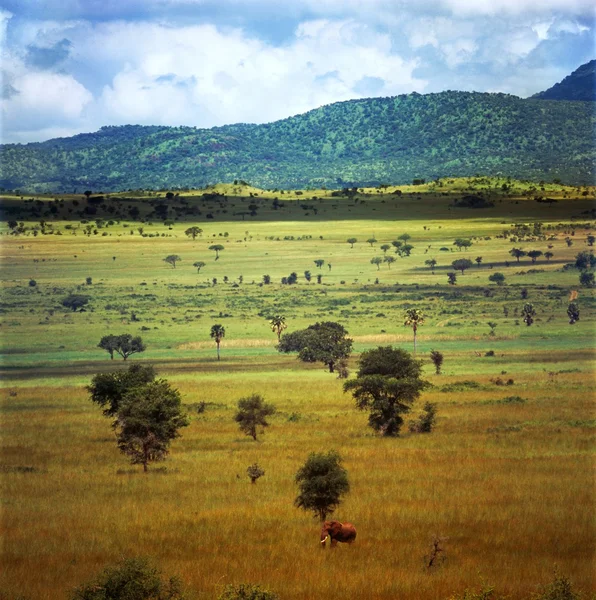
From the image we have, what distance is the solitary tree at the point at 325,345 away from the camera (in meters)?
120

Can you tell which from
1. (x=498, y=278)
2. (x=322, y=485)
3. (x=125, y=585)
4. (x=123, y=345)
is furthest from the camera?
(x=498, y=278)

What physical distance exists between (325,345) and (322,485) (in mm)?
76386

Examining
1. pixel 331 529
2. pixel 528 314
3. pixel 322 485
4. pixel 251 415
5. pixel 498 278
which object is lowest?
pixel 528 314

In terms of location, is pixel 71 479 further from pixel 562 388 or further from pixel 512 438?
pixel 562 388

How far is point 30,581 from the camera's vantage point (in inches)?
1420

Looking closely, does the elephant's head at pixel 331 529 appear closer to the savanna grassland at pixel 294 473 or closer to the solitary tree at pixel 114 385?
the savanna grassland at pixel 294 473

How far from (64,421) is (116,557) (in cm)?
4162

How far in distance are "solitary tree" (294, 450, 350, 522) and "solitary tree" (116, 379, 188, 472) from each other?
16.3 m

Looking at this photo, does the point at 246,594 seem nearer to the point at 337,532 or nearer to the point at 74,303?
the point at 337,532

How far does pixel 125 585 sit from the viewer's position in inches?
1138

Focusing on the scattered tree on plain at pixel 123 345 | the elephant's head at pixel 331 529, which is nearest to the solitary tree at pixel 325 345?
the scattered tree on plain at pixel 123 345

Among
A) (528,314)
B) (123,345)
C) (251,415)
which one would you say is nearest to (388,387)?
(251,415)

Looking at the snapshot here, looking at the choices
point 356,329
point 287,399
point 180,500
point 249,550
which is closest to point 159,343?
point 356,329

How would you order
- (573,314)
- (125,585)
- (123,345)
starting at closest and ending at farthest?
(125,585), (123,345), (573,314)
